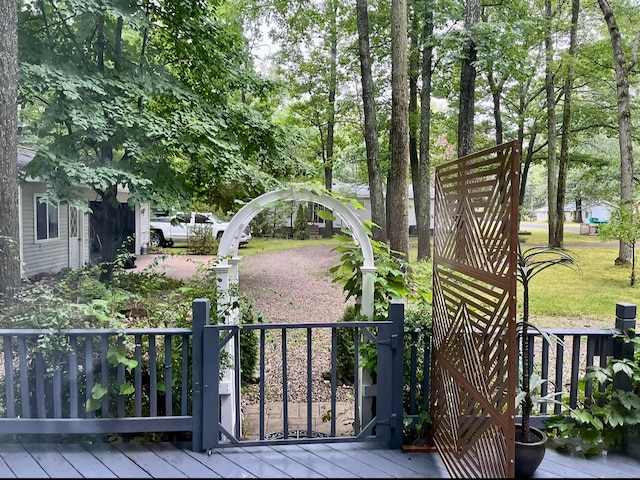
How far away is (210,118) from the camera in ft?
17.3

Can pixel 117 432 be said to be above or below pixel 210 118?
below

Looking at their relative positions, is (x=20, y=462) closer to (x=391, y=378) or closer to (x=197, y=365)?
(x=197, y=365)

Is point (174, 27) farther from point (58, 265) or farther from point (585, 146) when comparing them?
point (585, 146)

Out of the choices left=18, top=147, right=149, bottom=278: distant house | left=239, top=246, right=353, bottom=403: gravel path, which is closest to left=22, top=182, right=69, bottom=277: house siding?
left=18, top=147, right=149, bottom=278: distant house

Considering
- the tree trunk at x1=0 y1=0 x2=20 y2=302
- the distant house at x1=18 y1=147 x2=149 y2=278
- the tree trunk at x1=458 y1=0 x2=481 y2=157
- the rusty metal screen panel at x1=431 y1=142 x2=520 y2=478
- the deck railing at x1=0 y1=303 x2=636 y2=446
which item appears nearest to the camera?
the rusty metal screen panel at x1=431 y1=142 x2=520 y2=478

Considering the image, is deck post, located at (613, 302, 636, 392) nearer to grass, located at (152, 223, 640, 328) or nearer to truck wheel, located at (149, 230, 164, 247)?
grass, located at (152, 223, 640, 328)

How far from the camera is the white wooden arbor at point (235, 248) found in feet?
9.05

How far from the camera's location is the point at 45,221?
836 cm

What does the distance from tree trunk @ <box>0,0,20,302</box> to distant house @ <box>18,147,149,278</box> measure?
3.43m

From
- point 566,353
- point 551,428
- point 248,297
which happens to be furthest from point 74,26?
point 566,353

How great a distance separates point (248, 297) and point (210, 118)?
314 cm

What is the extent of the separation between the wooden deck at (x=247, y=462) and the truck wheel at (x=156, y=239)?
1169cm

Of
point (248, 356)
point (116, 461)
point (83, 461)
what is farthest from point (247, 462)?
point (248, 356)

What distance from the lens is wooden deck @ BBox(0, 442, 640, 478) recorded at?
2172mm
